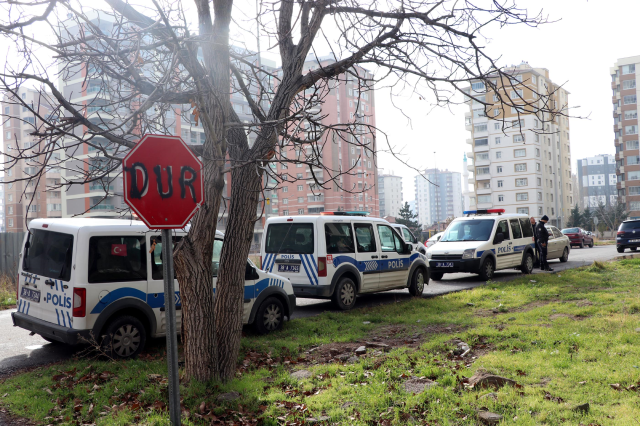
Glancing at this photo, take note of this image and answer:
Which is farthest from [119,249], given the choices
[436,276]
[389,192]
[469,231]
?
[389,192]

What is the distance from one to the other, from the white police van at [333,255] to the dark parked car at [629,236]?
19.7 metres

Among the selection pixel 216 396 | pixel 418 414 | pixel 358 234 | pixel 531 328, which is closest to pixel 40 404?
pixel 216 396

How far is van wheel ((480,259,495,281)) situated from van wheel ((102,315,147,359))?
10813mm

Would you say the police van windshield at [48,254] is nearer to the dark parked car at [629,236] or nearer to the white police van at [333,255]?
the white police van at [333,255]

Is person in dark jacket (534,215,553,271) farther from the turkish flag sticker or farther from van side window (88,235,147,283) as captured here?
the turkish flag sticker

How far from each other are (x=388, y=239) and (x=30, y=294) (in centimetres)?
760

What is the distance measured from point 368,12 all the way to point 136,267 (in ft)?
14.4

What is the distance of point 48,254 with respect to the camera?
7.03m

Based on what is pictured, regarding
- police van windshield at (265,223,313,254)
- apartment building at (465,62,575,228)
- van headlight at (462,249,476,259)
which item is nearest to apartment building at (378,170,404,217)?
apartment building at (465,62,575,228)

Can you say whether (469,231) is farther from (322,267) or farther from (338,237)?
(322,267)

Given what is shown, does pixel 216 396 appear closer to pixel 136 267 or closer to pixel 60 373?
pixel 60 373

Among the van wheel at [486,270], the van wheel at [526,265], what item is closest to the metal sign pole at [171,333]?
the van wheel at [486,270]

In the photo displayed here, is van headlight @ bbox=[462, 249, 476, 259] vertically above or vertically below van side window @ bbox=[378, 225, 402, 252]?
below

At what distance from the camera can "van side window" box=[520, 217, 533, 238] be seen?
17.8 metres
